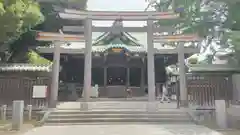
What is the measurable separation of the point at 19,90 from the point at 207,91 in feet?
31.8

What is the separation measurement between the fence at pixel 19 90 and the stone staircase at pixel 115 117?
1702 mm

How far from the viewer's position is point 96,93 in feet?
64.5

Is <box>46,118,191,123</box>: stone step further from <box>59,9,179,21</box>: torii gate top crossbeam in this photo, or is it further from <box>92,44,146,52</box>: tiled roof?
<box>92,44,146,52</box>: tiled roof

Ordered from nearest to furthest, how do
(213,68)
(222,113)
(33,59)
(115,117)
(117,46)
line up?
(222,113) → (115,117) → (213,68) → (33,59) → (117,46)

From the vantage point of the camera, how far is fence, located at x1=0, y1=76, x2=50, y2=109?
12320 millimetres

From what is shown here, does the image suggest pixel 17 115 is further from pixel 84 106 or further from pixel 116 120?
pixel 116 120

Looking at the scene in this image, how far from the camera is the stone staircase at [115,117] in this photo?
10.5m

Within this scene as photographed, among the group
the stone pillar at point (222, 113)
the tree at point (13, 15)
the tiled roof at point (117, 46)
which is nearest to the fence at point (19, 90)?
the tree at point (13, 15)

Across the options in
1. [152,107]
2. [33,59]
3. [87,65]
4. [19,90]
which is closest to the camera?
[152,107]

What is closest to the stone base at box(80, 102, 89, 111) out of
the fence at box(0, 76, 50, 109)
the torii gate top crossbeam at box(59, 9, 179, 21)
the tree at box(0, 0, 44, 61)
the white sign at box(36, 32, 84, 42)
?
the fence at box(0, 76, 50, 109)

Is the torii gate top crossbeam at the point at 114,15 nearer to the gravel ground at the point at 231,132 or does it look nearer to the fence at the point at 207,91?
the fence at the point at 207,91

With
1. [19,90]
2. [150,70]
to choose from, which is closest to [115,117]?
[150,70]

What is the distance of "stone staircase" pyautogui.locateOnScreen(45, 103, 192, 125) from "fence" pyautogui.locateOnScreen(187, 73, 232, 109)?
141 cm

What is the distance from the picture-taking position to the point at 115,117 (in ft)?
35.7
